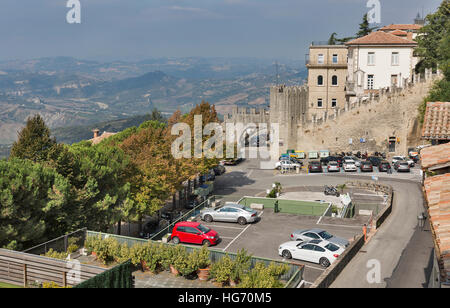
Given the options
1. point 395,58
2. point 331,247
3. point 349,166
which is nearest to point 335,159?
point 349,166

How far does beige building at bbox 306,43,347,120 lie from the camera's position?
7456cm

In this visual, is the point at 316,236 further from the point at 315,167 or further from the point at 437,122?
the point at 315,167

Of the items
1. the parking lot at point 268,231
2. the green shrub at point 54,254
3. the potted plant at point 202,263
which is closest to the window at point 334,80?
the parking lot at point 268,231

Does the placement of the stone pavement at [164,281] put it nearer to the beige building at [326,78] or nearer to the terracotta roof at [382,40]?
the beige building at [326,78]

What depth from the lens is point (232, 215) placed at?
35.9 meters

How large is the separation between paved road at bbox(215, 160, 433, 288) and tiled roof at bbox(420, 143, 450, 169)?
249 inches

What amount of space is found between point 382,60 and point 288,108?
15.6 meters

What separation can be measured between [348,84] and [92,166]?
50141 millimetres

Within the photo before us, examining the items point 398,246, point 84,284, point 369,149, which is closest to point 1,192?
point 84,284

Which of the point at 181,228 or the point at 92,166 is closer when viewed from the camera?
the point at 181,228

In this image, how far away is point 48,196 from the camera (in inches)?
1136

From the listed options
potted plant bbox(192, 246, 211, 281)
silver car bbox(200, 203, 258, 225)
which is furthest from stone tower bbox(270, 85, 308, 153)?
potted plant bbox(192, 246, 211, 281)

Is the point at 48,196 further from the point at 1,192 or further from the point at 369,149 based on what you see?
the point at 369,149

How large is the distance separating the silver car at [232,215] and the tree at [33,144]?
12722 millimetres
